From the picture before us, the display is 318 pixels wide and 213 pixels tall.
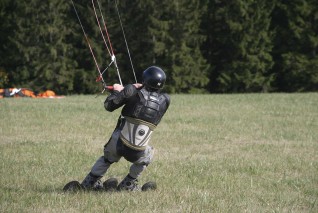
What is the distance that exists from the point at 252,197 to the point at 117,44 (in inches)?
1538

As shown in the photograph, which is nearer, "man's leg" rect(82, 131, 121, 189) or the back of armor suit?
the back of armor suit

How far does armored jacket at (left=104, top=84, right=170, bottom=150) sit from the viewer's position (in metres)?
7.38

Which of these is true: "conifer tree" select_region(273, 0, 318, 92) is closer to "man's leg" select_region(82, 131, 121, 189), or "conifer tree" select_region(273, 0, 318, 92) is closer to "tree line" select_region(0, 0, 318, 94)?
"tree line" select_region(0, 0, 318, 94)

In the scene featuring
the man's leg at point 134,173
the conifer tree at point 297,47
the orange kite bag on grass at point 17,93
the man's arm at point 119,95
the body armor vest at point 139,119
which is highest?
the man's arm at point 119,95

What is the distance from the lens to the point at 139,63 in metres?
45.1

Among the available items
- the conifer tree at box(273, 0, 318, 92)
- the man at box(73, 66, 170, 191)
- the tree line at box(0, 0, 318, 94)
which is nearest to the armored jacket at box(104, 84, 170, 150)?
the man at box(73, 66, 170, 191)

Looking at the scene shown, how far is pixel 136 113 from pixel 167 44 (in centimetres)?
3823

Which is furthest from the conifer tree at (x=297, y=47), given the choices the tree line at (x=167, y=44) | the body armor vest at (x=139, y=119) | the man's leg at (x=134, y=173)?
the body armor vest at (x=139, y=119)

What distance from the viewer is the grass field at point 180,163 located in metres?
7.07

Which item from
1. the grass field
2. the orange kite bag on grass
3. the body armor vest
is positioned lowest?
the orange kite bag on grass

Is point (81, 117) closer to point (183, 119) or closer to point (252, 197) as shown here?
point (183, 119)

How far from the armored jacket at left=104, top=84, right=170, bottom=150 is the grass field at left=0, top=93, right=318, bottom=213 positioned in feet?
2.69

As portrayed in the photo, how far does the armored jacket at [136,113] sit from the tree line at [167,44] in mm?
35707

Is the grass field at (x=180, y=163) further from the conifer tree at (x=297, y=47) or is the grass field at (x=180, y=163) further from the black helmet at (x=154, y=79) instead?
the conifer tree at (x=297, y=47)
